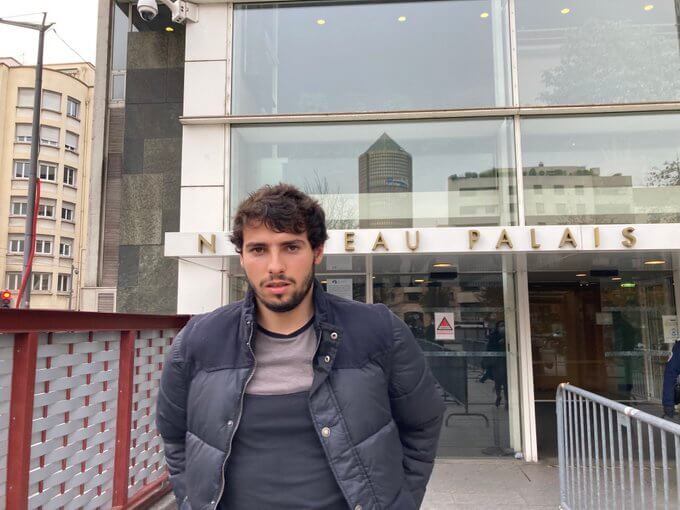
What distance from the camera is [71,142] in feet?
208

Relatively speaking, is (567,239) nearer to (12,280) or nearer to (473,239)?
(473,239)

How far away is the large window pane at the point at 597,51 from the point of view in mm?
7535

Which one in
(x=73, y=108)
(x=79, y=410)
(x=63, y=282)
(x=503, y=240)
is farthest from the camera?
(x=73, y=108)

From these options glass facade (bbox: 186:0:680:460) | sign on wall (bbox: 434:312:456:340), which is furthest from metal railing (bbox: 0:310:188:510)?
sign on wall (bbox: 434:312:456:340)

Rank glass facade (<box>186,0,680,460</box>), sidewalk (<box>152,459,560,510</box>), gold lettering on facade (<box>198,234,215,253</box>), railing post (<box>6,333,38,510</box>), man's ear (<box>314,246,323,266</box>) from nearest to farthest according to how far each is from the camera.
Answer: man's ear (<box>314,246,323,266</box>) → railing post (<box>6,333,38,510</box>) → sidewalk (<box>152,459,560,510</box>) → gold lettering on facade (<box>198,234,215,253</box>) → glass facade (<box>186,0,680,460</box>)

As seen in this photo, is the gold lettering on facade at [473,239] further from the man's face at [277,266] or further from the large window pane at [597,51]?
the man's face at [277,266]

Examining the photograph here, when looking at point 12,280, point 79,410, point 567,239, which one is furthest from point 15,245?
point 567,239

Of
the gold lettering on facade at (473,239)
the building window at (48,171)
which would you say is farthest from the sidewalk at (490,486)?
the building window at (48,171)

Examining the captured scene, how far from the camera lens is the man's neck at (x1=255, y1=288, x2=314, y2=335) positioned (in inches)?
77.7

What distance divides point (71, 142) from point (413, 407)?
2797 inches

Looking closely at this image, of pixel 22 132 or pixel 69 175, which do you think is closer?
pixel 22 132

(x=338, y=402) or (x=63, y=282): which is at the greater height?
(x=63, y=282)

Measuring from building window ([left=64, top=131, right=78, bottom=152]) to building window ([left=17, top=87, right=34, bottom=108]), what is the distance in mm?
5424

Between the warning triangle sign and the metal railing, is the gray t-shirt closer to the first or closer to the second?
the metal railing
